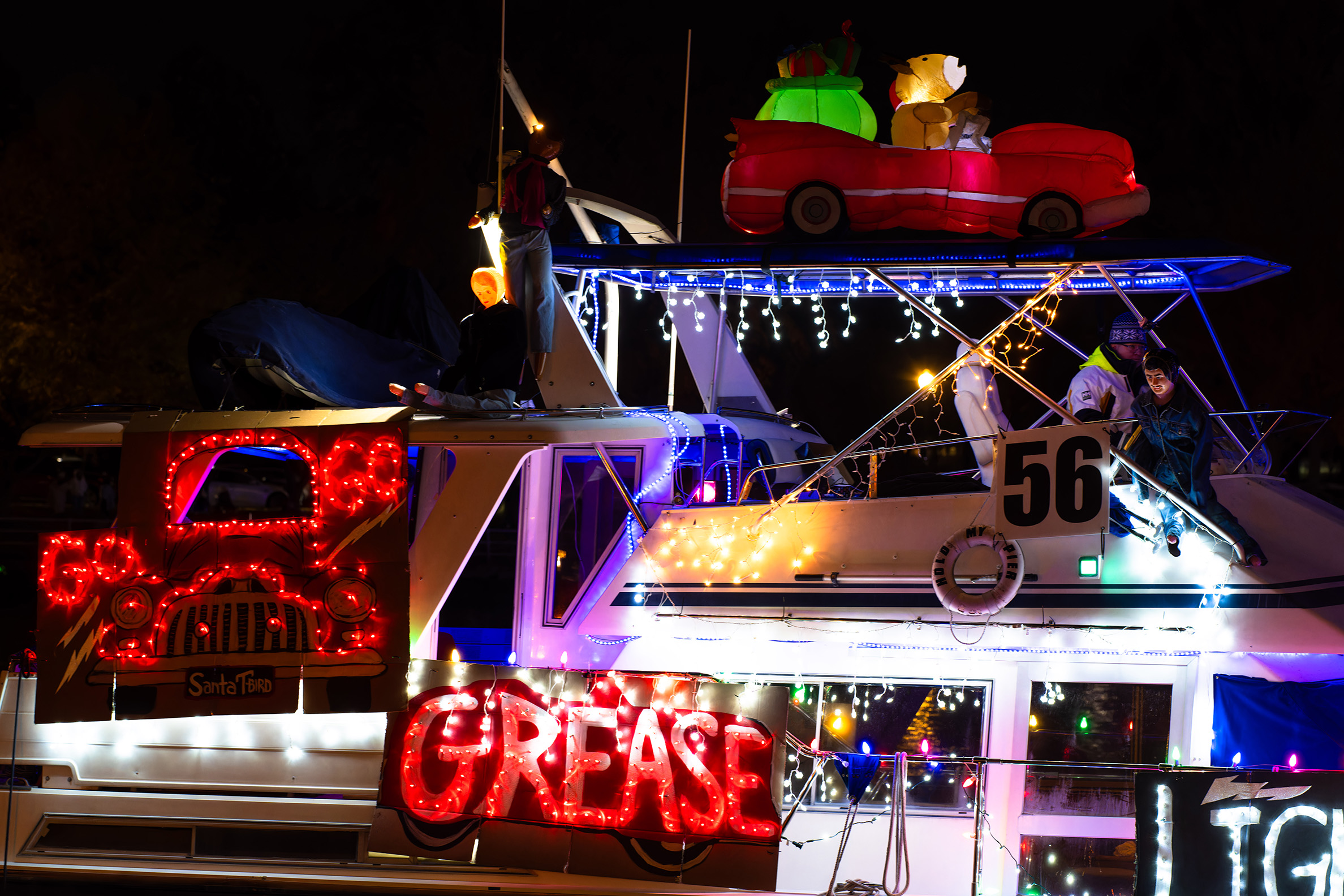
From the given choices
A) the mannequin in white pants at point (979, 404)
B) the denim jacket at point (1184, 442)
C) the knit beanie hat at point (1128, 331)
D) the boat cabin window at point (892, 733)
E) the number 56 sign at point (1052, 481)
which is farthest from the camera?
the mannequin in white pants at point (979, 404)

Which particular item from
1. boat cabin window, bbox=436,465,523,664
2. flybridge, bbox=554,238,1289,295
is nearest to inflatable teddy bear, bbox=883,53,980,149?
flybridge, bbox=554,238,1289,295

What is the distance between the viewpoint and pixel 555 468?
8.09 meters

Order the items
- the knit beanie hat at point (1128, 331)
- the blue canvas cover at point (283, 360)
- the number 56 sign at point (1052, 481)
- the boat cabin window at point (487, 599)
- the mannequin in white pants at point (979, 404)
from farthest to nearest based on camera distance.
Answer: the boat cabin window at point (487, 599) < the blue canvas cover at point (283, 360) < the mannequin in white pants at point (979, 404) < the knit beanie hat at point (1128, 331) < the number 56 sign at point (1052, 481)

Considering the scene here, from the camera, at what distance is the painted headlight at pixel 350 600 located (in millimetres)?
7312

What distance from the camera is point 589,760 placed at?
6.88m

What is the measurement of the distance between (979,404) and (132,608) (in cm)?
536

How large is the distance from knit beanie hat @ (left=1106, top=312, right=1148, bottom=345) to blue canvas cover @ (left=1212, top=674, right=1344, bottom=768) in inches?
83.6

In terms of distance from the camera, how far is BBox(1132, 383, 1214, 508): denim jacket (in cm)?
643

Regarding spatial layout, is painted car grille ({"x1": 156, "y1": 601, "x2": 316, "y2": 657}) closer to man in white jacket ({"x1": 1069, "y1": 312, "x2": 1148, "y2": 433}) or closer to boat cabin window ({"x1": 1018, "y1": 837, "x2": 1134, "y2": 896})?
boat cabin window ({"x1": 1018, "y1": 837, "x2": 1134, "y2": 896})

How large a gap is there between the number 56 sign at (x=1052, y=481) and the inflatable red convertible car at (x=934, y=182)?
6.20ft

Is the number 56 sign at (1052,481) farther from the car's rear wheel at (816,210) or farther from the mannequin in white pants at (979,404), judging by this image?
the car's rear wheel at (816,210)

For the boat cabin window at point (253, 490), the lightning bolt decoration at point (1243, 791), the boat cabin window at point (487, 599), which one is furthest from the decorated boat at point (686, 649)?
the boat cabin window at point (253, 490)

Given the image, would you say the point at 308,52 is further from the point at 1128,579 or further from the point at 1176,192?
the point at 1128,579

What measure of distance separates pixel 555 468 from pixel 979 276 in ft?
10.0
